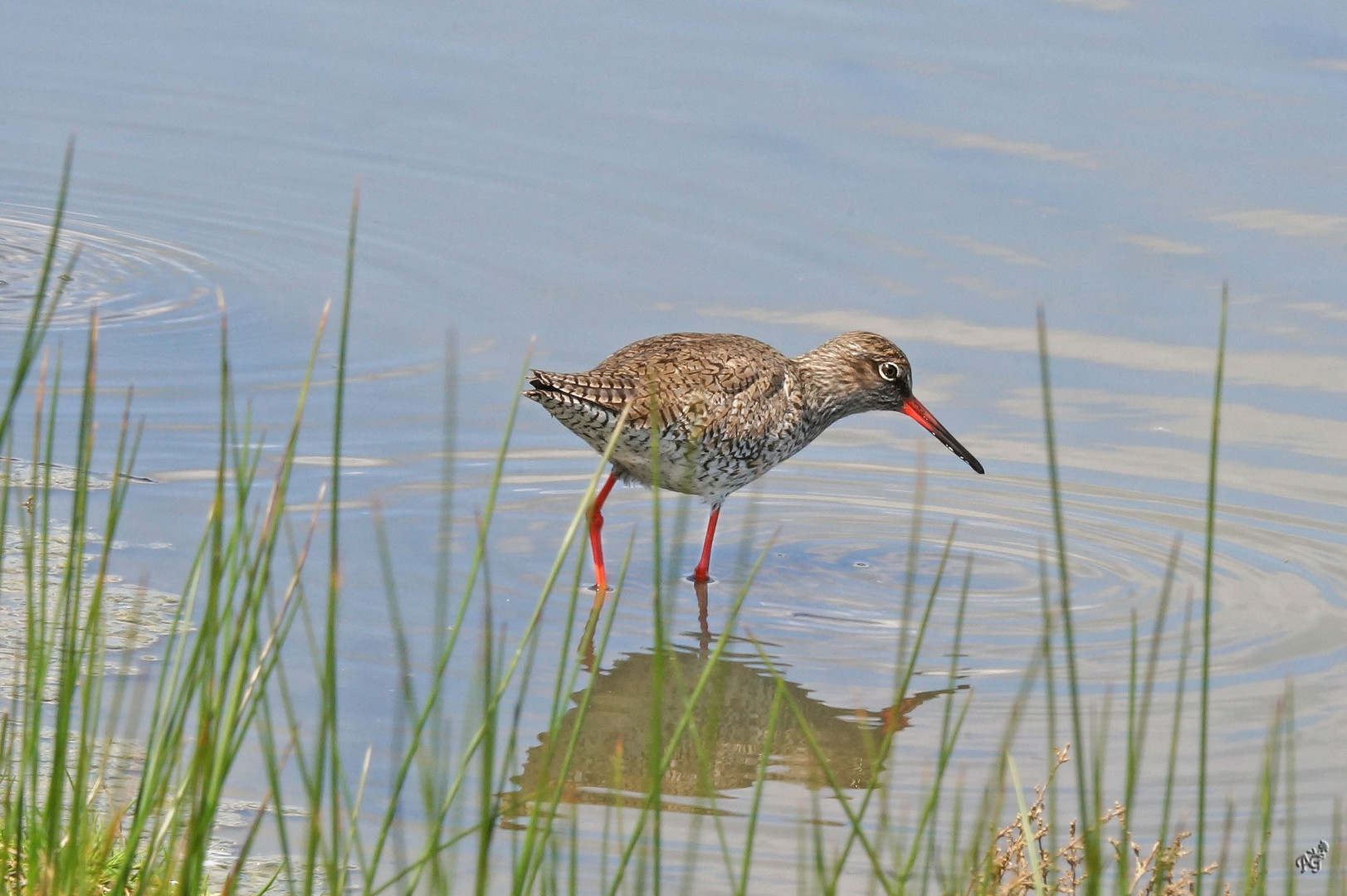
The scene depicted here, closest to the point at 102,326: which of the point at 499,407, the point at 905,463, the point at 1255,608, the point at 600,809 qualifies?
the point at 499,407

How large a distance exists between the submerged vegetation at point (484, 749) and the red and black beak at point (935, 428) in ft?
2.14

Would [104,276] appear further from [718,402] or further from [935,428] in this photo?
[935,428]

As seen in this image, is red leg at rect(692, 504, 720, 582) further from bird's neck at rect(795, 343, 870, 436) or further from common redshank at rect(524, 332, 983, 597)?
bird's neck at rect(795, 343, 870, 436)

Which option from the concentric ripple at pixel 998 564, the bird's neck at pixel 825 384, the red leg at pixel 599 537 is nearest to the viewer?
the concentric ripple at pixel 998 564

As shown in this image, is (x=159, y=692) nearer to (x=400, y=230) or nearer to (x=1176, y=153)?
(x=400, y=230)

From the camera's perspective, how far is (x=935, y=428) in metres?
7.77

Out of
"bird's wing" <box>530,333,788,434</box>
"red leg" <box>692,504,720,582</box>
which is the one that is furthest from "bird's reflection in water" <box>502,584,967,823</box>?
"bird's wing" <box>530,333,788,434</box>

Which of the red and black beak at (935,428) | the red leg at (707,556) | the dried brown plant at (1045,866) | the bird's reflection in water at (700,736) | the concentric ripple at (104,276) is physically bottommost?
the bird's reflection in water at (700,736)

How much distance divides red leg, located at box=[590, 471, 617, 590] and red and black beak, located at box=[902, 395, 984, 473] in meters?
1.40

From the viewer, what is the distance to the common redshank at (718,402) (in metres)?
6.55

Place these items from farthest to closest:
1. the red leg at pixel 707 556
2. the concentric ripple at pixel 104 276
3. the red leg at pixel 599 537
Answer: the concentric ripple at pixel 104 276
the red leg at pixel 599 537
the red leg at pixel 707 556

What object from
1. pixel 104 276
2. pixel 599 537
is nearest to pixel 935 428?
pixel 599 537

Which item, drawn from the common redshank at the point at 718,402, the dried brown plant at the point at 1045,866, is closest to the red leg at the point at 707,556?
the common redshank at the point at 718,402

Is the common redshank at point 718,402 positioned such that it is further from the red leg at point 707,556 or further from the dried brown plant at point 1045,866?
the dried brown plant at point 1045,866
